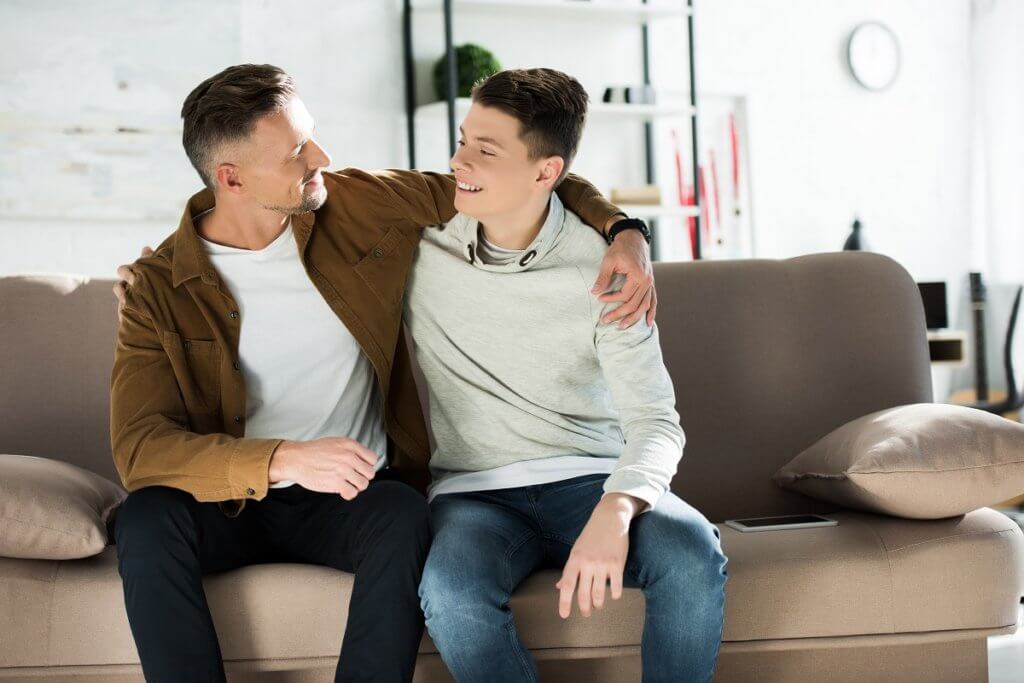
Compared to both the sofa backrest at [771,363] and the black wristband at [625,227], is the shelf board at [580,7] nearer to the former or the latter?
the sofa backrest at [771,363]

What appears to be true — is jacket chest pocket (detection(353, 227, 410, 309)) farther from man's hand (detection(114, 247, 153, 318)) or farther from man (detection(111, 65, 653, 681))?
man's hand (detection(114, 247, 153, 318))

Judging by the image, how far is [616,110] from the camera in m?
4.55

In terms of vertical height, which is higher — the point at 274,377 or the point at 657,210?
the point at 657,210

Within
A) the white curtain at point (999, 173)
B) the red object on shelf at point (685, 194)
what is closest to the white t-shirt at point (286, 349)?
the red object on shelf at point (685, 194)

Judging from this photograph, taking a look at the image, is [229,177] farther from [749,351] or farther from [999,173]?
[999,173]

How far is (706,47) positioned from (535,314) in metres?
3.51

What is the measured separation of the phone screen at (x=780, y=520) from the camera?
201 centimetres

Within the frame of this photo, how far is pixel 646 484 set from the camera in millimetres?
1621

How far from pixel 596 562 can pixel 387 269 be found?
65cm

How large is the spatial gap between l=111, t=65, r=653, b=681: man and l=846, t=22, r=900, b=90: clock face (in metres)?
3.66

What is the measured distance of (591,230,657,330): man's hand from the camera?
70.0 inches

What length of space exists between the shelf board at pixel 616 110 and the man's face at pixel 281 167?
2.43 m

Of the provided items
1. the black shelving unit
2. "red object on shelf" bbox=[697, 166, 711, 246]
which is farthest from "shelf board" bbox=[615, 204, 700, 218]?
"red object on shelf" bbox=[697, 166, 711, 246]

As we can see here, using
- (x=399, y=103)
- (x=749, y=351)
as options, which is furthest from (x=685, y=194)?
(x=749, y=351)
